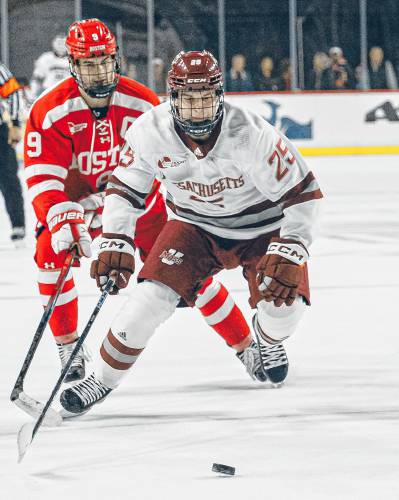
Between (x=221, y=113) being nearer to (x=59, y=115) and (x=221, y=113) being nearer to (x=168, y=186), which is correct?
(x=168, y=186)

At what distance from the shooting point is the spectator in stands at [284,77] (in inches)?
571

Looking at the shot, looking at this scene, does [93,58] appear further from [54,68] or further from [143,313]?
[54,68]

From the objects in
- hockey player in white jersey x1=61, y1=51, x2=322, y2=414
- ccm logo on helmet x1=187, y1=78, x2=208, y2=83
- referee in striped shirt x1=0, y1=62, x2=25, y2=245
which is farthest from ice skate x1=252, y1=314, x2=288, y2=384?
referee in striped shirt x1=0, y1=62, x2=25, y2=245

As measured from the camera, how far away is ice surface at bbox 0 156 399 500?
8.52 feet

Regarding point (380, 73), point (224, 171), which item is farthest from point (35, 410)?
point (380, 73)

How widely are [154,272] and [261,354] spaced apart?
46 cm

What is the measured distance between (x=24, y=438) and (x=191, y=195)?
0.84 m

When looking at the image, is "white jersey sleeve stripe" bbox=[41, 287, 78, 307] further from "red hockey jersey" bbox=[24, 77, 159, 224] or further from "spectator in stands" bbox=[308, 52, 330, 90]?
"spectator in stands" bbox=[308, 52, 330, 90]

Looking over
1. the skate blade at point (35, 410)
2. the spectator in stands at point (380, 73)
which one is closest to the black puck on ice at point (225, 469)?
the skate blade at point (35, 410)

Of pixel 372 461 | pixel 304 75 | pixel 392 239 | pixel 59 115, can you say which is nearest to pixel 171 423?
pixel 372 461

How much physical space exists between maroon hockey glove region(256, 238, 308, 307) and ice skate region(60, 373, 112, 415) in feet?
1.53

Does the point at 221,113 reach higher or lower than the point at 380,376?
higher

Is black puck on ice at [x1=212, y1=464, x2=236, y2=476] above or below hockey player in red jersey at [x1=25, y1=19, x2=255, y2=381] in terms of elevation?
below

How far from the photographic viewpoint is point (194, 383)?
144 inches
